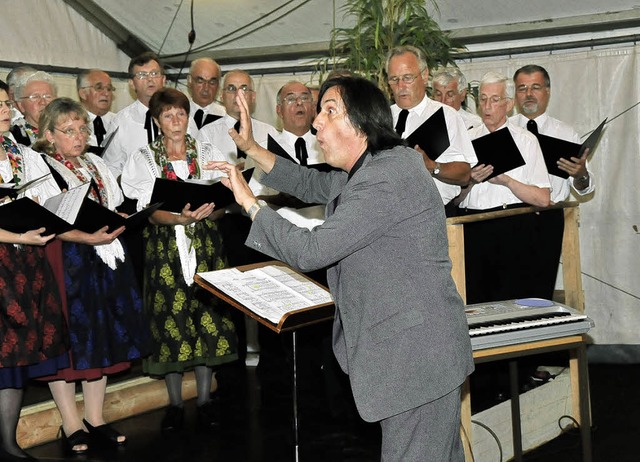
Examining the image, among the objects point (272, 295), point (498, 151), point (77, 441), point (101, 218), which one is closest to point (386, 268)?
point (272, 295)

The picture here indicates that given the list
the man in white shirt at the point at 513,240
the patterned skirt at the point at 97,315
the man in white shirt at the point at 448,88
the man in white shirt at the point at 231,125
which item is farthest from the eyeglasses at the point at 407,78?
the patterned skirt at the point at 97,315

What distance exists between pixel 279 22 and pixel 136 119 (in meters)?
1.52

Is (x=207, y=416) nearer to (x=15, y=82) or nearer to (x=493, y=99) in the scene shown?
(x=15, y=82)

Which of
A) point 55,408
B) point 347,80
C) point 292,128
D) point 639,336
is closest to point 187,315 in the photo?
point 55,408

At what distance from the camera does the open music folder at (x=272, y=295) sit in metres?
2.75

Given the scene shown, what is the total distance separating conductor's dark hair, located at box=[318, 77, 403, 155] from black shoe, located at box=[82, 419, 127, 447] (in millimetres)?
2532

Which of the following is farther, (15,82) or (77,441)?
(15,82)

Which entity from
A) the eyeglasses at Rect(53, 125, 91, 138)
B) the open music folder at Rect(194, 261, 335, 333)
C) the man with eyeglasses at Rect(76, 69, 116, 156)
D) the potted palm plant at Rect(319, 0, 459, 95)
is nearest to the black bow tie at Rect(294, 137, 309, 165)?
the potted palm plant at Rect(319, 0, 459, 95)

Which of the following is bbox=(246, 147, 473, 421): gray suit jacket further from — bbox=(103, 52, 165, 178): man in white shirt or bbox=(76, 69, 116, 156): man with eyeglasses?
bbox=(76, 69, 116, 156): man with eyeglasses

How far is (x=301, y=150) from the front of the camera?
5.14 meters

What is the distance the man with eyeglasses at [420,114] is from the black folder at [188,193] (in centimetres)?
91

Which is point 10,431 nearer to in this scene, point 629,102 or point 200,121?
point 200,121

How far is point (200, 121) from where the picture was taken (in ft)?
18.6

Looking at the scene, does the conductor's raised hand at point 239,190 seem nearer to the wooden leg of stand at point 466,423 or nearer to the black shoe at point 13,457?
the wooden leg of stand at point 466,423
